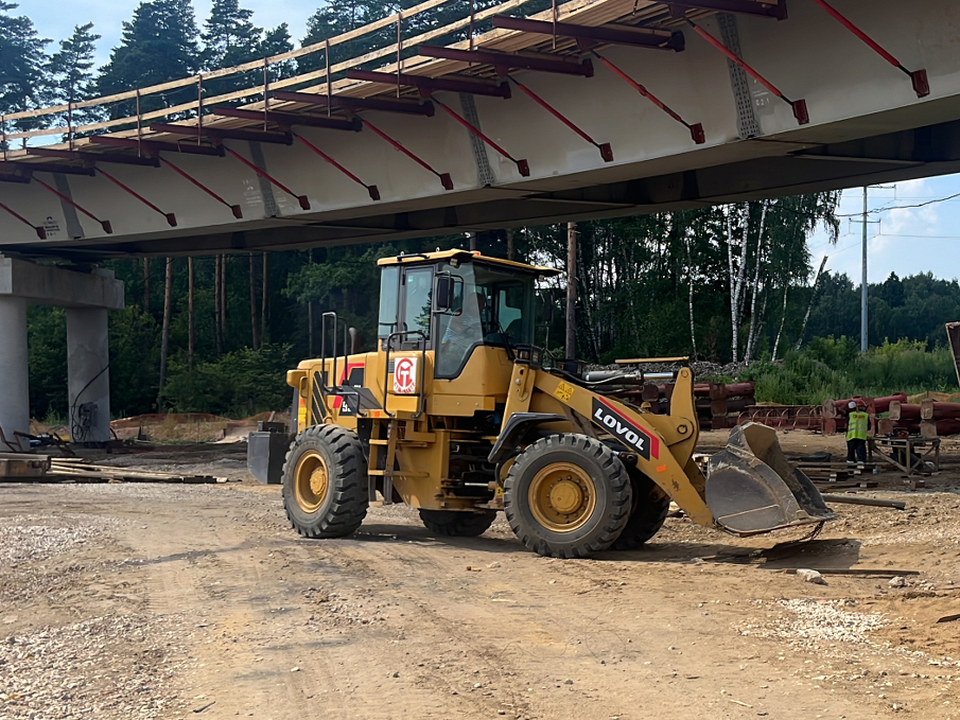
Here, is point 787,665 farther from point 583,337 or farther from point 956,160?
point 583,337

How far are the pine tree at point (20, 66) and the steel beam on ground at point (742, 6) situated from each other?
55751 millimetres

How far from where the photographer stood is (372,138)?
65.1 ft

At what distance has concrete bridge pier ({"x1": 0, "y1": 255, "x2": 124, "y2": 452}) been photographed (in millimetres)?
28141

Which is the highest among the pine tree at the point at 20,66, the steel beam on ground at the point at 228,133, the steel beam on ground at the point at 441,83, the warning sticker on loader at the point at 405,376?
the pine tree at the point at 20,66

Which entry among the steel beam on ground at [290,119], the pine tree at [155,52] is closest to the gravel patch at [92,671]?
the steel beam on ground at [290,119]

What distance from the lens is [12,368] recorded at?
28234 millimetres

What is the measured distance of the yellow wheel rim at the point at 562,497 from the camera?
983cm

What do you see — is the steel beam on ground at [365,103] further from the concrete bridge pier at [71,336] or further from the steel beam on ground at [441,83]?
the concrete bridge pier at [71,336]

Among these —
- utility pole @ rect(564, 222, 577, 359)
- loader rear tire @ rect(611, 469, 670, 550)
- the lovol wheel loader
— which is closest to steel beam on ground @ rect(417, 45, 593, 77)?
the lovol wheel loader

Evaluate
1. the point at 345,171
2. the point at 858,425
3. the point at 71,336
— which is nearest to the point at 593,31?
the point at 345,171

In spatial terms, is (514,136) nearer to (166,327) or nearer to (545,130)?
(545,130)

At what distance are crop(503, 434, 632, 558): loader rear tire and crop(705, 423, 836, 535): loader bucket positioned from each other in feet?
2.71

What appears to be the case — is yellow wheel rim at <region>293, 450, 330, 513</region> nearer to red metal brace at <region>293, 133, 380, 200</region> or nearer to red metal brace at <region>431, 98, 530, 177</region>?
red metal brace at <region>431, 98, 530, 177</region>

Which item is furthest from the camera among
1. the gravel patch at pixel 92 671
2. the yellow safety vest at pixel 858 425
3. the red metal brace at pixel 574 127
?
the yellow safety vest at pixel 858 425
